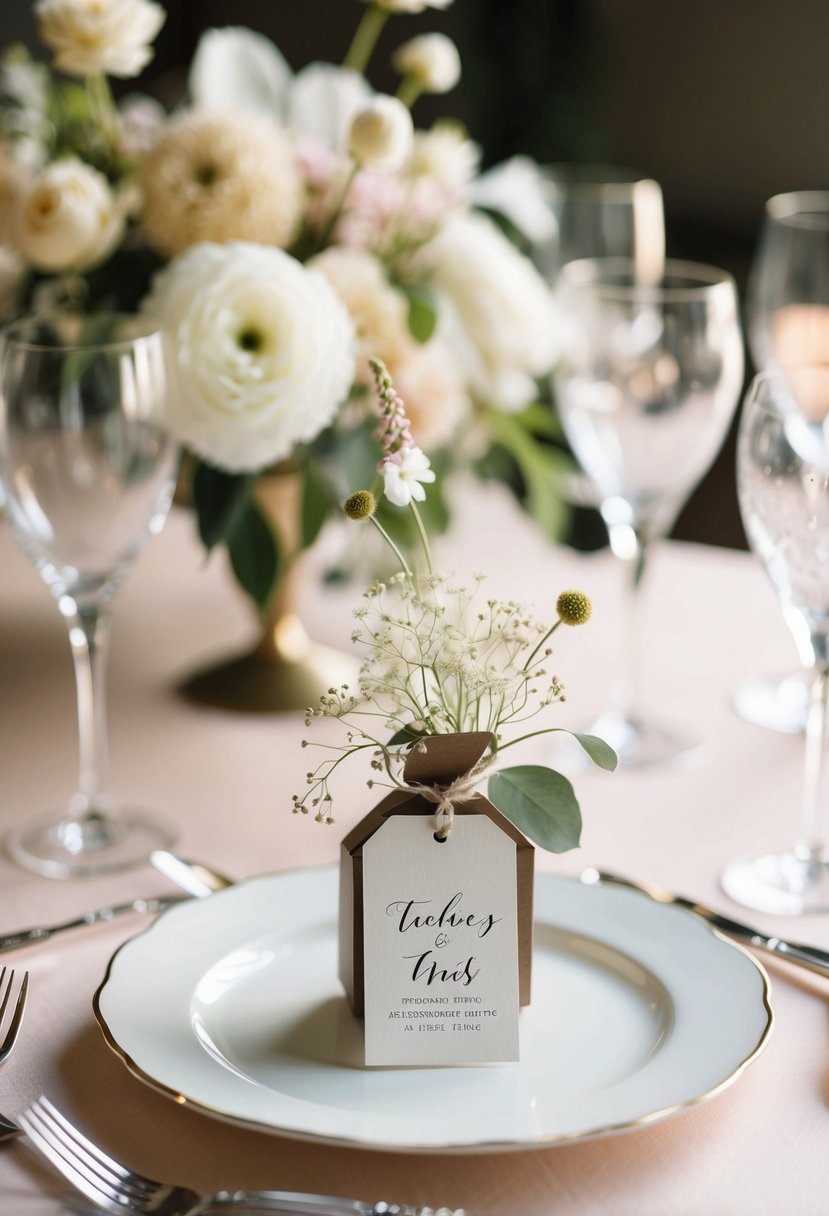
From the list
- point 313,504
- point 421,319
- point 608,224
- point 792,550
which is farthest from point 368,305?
point 608,224

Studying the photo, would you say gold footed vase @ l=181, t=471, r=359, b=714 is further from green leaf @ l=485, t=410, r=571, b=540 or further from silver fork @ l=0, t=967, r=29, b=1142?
silver fork @ l=0, t=967, r=29, b=1142

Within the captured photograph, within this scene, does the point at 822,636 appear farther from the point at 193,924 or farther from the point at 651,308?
the point at 193,924

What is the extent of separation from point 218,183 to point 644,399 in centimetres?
34

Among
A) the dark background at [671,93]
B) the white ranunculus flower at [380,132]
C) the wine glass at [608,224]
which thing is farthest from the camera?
the dark background at [671,93]

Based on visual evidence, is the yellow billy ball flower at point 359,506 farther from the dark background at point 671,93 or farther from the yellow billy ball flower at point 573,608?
the dark background at point 671,93

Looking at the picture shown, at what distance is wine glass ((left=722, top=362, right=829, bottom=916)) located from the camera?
0.78 metres

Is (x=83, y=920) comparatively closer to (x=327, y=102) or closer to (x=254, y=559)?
(x=254, y=559)

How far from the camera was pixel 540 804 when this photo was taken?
0.61 metres

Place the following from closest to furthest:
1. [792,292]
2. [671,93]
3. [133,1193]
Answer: [133,1193] < [792,292] < [671,93]

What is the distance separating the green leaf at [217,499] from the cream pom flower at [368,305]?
120 millimetres

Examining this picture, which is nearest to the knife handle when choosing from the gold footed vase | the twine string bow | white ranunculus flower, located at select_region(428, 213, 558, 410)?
the twine string bow

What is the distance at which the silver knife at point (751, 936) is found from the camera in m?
0.74

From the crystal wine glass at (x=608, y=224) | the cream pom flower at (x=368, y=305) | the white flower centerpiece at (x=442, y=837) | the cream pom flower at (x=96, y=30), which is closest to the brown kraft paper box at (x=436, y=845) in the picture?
the white flower centerpiece at (x=442, y=837)

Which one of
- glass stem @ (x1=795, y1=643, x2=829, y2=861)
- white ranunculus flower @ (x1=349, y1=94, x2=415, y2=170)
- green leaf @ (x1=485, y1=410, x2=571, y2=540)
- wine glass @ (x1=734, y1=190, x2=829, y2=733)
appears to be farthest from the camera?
wine glass @ (x1=734, y1=190, x2=829, y2=733)
